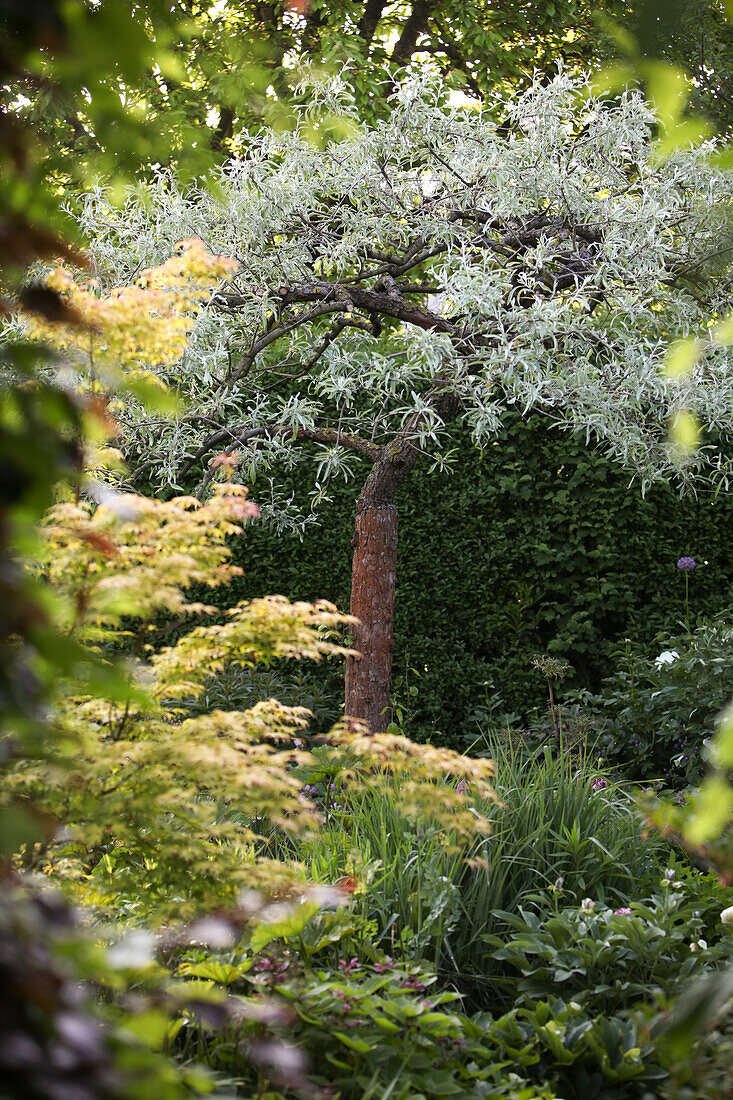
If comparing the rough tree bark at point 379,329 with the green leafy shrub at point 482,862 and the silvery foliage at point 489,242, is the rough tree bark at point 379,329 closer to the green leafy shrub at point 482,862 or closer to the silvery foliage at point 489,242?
the silvery foliage at point 489,242

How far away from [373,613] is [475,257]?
199 centimetres

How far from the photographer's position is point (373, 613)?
16.5ft

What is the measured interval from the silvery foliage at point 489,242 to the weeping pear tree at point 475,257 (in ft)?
0.04

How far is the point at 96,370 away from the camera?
2.72 meters

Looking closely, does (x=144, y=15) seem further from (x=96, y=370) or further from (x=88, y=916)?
(x=88, y=916)

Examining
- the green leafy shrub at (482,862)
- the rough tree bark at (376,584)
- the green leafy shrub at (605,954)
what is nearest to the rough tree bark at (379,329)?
the rough tree bark at (376,584)

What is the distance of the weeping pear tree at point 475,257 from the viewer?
13.3ft

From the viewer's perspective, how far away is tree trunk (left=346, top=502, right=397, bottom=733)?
4988 millimetres

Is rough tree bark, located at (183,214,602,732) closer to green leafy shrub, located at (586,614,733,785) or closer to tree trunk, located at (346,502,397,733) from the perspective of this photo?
tree trunk, located at (346,502,397,733)

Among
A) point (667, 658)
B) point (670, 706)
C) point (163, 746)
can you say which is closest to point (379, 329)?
point (667, 658)

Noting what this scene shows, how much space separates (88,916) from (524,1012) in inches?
46.6

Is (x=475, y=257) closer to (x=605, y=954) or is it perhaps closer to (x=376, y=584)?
(x=376, y=584)

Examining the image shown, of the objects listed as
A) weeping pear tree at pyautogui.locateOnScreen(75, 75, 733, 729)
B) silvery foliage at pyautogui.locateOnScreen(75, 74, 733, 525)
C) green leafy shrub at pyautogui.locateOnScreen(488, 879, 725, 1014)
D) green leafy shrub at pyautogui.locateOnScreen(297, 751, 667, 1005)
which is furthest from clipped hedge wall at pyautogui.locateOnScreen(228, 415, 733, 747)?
green leafy shrub at pyautogui.locateOnScreen(488, 879, 725, 1014)

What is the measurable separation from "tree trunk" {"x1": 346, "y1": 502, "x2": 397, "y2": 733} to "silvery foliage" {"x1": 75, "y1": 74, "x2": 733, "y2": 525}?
56cm
